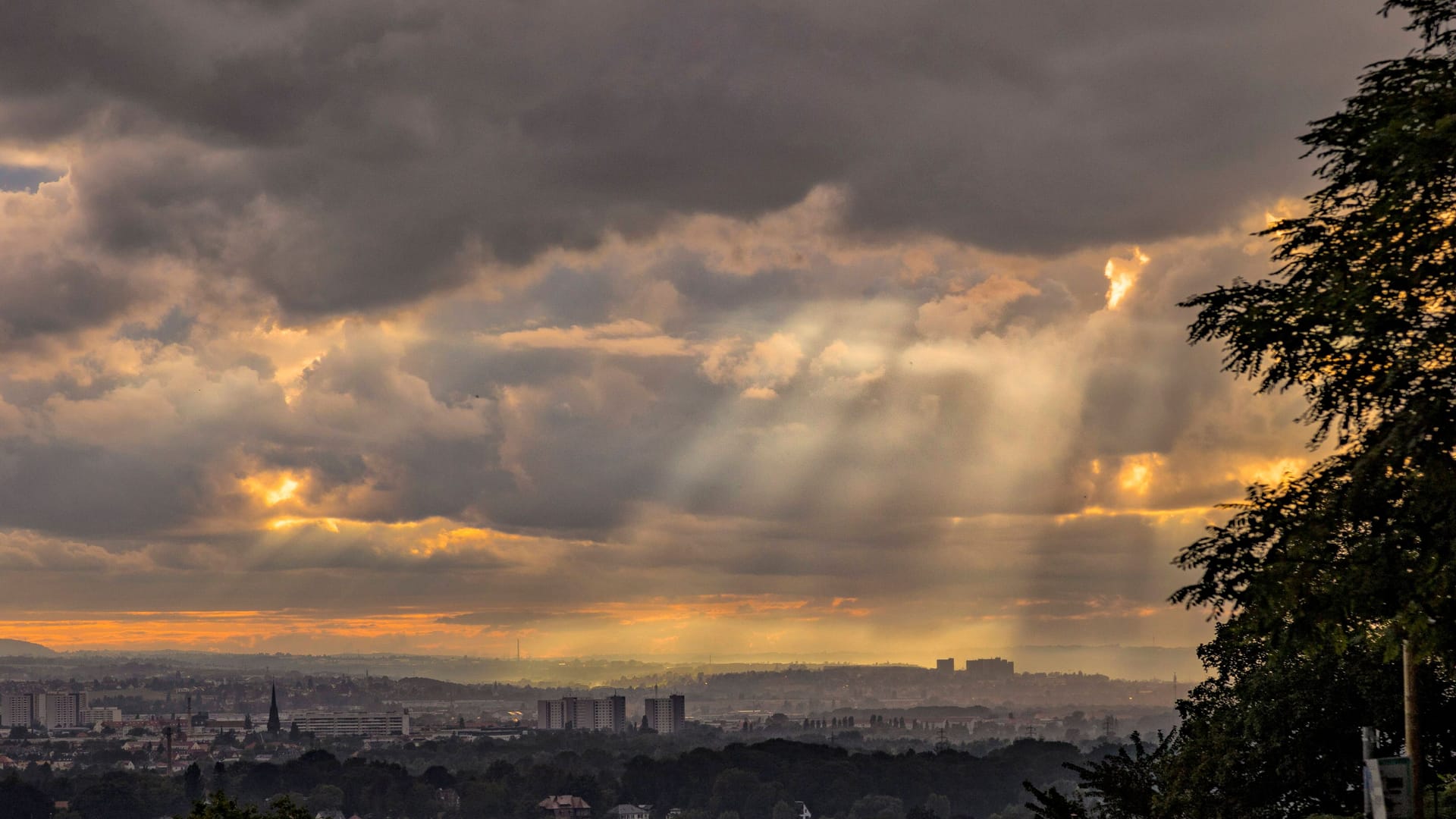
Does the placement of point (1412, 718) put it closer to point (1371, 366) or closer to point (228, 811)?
point (1371, 366)

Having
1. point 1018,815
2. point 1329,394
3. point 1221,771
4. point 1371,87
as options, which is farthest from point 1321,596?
point 1018,815

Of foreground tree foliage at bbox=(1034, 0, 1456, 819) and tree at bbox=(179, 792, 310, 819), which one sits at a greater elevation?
foreground tree foliage at bbox=(1034, 0, 1456, 819)

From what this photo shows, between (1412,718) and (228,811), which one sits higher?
(1412,718)

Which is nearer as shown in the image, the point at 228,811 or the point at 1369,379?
the point at 1369,379

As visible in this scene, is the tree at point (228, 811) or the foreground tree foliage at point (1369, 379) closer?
the foreground tree foliage at point (1369, 379)

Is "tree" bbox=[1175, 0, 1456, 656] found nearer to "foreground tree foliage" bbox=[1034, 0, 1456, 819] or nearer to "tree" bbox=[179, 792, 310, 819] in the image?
"foreground tree foliage" bbox=[1034, 0, 1456, 819]

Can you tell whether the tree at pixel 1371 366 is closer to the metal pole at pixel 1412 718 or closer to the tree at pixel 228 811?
the metal pole at pixel 1412 718

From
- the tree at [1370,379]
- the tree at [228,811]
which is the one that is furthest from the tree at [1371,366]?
the tree at [228,811]

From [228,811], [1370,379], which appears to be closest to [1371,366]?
[1370,379]

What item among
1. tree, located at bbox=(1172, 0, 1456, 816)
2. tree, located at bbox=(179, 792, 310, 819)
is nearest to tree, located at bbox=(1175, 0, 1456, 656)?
tree, located at bbox=(1172, 0, 1456, 816)

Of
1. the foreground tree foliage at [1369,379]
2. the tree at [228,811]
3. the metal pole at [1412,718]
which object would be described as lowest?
the tree at [228,811]

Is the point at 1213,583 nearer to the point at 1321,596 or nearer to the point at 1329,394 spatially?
the point at 1321,596
